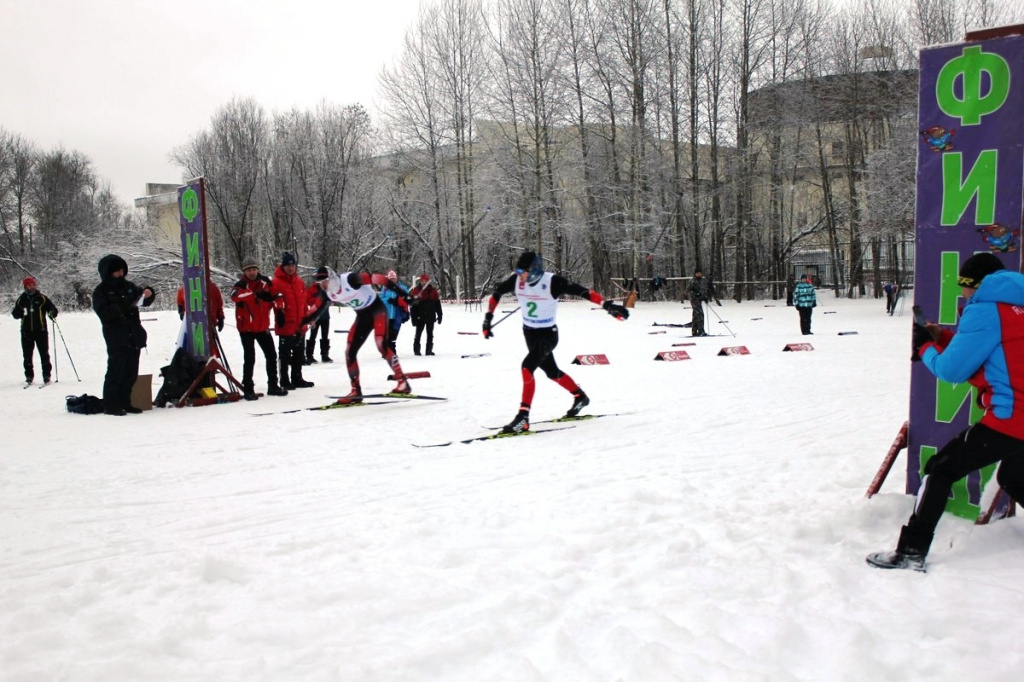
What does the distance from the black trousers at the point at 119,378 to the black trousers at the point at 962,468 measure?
904 centimetres

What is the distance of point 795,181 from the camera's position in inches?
1527

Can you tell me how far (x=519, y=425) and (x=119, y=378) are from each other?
5.45 meters

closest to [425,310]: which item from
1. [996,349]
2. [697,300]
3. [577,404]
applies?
[697,300]

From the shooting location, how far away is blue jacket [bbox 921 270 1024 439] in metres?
3.47

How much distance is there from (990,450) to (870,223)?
28638mm

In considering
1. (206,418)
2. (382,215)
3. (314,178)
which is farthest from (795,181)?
(206,418)

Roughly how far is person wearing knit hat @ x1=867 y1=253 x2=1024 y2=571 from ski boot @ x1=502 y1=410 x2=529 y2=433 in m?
4.19

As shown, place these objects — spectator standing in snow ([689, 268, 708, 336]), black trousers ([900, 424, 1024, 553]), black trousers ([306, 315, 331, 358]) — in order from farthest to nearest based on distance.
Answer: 1. spectator standing in snow ([689, 268, 708, 336])
2. black trousers ([306, 315, 331, 358])
3. black trousers ([900, 424, 1024, 553])

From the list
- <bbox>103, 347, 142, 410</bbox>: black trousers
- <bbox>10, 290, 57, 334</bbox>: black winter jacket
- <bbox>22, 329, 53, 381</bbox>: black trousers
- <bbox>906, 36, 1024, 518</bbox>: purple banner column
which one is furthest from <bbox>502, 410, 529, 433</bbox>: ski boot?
<bbox>22, 329, 53, 381</bbox>: black trousers

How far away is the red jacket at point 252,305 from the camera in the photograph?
10.7 meters

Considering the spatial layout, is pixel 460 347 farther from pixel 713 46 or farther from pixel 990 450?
pixel 713 46

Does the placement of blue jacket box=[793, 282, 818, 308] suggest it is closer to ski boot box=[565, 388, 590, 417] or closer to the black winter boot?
ski boot box=[565, 388, 590, 417]

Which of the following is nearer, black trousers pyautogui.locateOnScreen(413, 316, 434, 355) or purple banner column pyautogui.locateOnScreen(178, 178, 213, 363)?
purple banner column pyautogui.locateOnScreen(178, 178, 213, 363)

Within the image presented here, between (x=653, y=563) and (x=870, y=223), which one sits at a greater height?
(x=870, y=223)
